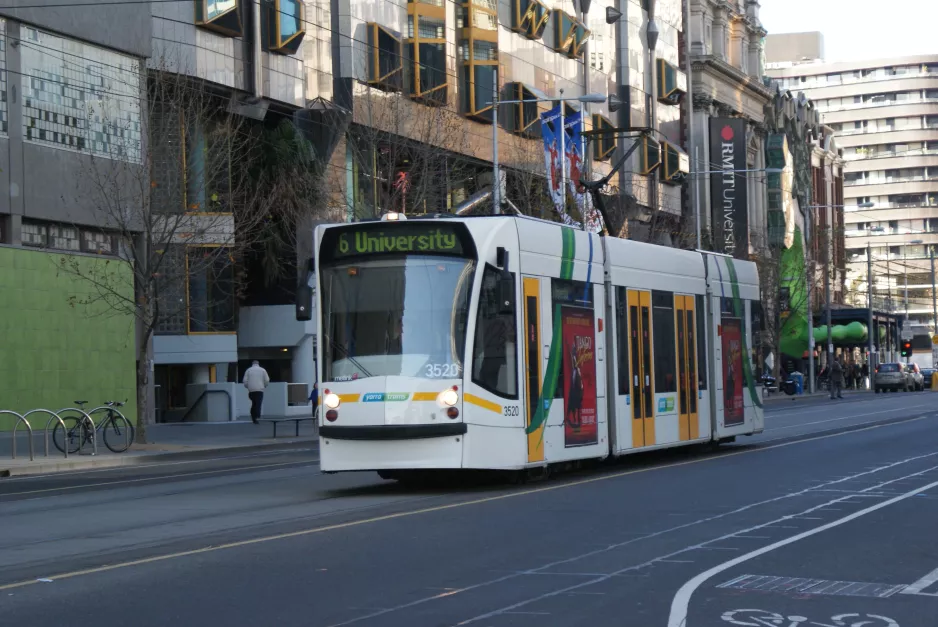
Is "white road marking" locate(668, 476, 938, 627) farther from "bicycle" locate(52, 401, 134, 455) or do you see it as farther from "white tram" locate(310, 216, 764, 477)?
"bicycle" locate(52, 401, 134, 455)

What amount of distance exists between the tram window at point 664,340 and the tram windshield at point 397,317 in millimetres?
5641

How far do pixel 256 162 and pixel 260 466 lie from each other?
2133 cm

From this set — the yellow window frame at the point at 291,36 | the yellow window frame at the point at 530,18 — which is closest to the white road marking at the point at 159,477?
the yellow window frame at the point at 291,36

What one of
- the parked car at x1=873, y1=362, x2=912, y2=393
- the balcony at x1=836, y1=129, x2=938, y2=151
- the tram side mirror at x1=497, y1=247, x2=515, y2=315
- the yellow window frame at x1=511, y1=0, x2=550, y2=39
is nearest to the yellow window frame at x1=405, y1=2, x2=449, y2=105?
the yellow window frame at x1=511, y1=0, x2=550, y2=39

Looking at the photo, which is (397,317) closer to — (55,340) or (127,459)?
(127,459)

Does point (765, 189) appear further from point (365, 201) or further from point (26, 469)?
point (26, 469)

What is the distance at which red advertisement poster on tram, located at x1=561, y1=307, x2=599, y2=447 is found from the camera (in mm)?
19062

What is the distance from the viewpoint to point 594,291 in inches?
789

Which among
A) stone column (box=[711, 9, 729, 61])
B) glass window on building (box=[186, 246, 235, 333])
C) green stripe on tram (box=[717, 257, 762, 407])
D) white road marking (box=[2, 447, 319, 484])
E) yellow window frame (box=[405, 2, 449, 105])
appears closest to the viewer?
white road marking (box=[2, 447, 319, 484])

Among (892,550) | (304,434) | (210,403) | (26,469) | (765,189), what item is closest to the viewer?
(892,550)

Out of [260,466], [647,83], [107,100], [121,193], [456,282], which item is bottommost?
[260,466]

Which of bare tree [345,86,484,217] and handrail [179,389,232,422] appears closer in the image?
bare tree [345,86,484,217]

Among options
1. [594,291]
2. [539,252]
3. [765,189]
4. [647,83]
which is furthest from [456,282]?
[765,189]

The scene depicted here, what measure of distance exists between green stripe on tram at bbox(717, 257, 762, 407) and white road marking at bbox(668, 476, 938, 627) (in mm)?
9237
